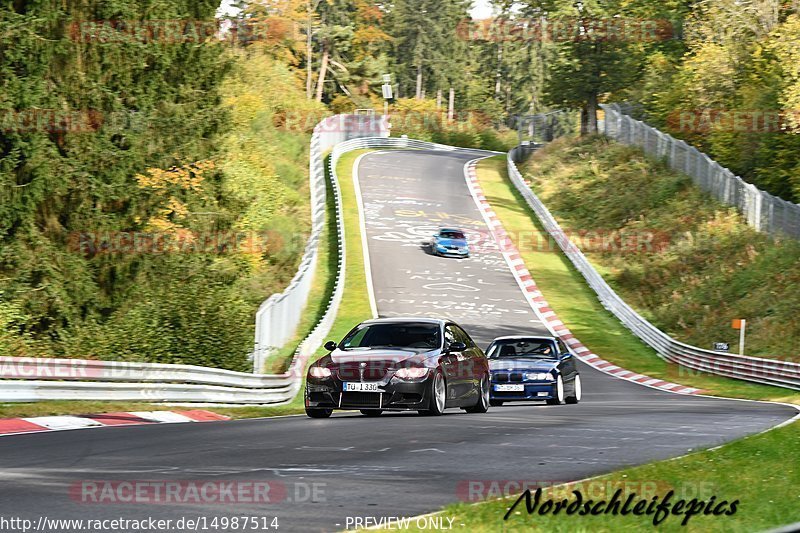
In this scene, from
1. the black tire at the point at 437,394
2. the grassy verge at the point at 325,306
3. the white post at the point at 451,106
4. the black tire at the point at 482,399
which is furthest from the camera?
the white post at the point at 451,106

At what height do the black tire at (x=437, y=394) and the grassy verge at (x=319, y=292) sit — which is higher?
Answer: the black tire at (x=437, y=394)

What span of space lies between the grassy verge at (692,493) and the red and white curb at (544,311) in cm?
1929

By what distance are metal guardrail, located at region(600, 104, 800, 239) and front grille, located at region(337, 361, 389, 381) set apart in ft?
89.6

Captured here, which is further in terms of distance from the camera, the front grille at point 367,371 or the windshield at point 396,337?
the windshield at point 396,337

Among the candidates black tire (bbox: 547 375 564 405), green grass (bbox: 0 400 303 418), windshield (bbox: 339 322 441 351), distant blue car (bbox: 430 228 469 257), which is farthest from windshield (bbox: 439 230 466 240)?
windshield (bbox: 339 322 441 351)

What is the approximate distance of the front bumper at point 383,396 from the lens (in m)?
16.6

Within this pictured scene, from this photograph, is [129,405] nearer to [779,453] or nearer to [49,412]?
[49,412]

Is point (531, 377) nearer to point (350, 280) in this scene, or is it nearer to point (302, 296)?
point (302, 296)

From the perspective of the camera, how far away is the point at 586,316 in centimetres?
4200

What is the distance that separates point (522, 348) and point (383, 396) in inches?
298

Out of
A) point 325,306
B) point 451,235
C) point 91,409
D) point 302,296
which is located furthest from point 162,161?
point 91,409

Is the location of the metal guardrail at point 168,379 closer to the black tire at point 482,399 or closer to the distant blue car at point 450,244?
the black tire at point 482,399

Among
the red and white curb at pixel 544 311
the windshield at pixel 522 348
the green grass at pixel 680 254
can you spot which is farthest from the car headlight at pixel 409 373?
the green grass at pixel 680 254

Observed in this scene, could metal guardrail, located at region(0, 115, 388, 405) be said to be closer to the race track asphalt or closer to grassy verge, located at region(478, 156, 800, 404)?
the race track asphalt
